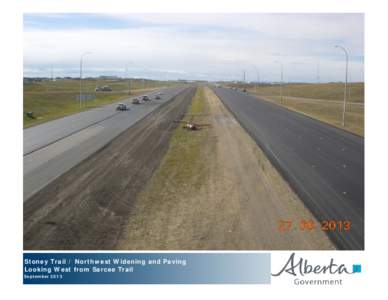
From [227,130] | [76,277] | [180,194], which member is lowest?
[76,277]

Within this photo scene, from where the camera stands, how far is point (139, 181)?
22.4 meters

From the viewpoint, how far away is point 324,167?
2561 cm

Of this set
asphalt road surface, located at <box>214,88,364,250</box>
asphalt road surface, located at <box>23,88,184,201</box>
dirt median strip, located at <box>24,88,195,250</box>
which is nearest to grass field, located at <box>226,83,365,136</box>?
asphalt road surface, located at <box>214,88,364,250</box>

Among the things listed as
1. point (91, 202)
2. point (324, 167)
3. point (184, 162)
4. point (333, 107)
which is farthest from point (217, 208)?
point (333, 107)

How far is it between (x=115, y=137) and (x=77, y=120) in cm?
1427

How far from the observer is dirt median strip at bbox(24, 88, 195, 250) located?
15.3 metres

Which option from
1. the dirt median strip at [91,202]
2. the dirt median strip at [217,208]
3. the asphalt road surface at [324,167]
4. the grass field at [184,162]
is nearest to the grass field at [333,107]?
the asphalt road surface at [324,167]

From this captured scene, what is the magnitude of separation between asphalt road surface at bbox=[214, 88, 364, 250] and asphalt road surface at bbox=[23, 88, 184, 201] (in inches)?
443

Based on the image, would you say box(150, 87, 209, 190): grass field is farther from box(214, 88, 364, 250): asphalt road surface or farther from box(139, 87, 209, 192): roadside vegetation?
box(214, 88, 364, 250): asphalt road surface

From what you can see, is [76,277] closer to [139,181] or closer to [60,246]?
[60,246]

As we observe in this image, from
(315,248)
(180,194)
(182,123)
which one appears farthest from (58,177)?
(182,123)

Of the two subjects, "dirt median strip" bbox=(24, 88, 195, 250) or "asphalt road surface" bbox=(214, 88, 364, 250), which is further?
"asphalt road surface" bbox=(214, 88, 364, 250)

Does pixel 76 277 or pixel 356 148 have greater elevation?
pixel 356 148

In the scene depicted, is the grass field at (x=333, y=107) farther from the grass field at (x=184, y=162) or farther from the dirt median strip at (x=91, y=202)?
the dirt median strip at (x=91, y=202)
